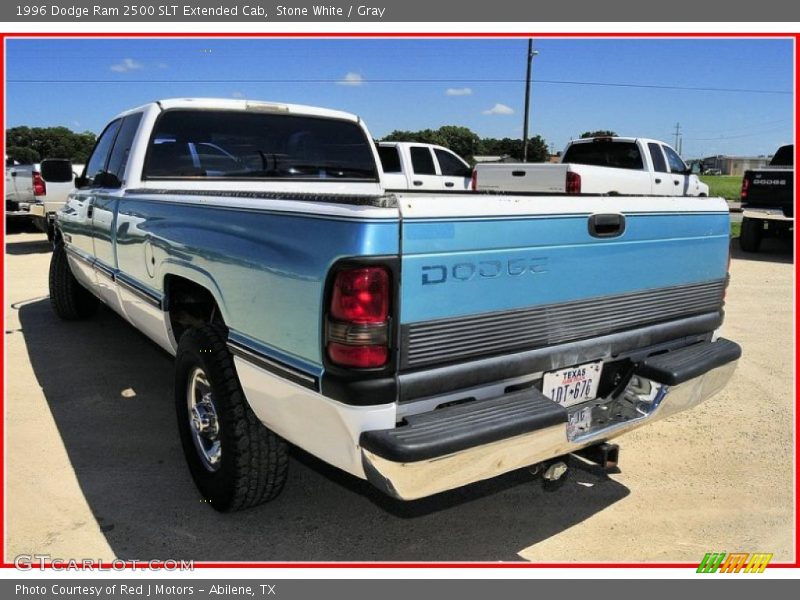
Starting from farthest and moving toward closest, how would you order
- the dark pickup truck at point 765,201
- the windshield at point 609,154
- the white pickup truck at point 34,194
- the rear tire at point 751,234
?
the windshield at point 609,154
the rear tire at point 751,234
the dark pickup truck at point 765,201
the white pickup truck at point 34,194

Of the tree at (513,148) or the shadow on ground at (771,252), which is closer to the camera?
the shadow on ground at (771,252)

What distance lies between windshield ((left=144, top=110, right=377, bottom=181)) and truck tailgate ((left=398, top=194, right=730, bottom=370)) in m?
2.52

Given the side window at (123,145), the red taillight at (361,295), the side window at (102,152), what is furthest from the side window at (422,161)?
the red taillight at (361,295)

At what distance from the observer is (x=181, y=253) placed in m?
3.33

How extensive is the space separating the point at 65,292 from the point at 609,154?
10.5 m

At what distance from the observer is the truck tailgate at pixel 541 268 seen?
7.71 ft

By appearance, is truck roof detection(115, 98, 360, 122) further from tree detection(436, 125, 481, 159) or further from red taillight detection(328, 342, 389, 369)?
tree detection(436, 125, 481, 159)

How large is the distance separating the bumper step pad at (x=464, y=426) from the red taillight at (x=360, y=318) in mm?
258

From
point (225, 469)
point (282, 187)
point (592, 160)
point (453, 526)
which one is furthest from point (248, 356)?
point (592, 160)

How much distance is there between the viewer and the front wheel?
296 centimetres

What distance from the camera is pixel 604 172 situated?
12312 mm

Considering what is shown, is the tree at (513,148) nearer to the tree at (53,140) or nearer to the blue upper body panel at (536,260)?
the tree at (53,140)

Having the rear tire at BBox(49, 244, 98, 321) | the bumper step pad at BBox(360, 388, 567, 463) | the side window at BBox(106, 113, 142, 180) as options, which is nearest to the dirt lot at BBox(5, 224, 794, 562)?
the bumper step pad at BBox(360, 388, 567, 463)

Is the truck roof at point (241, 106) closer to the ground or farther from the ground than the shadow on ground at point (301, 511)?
farther from the ground
